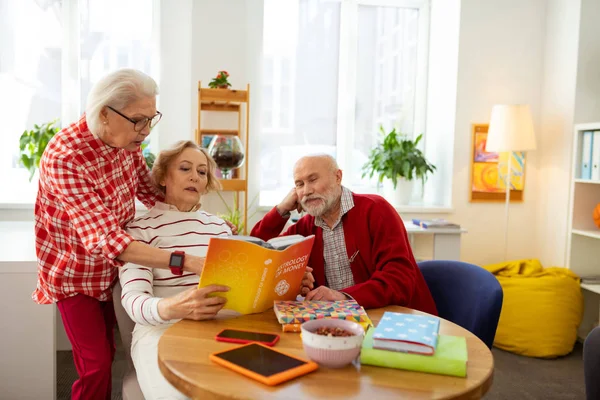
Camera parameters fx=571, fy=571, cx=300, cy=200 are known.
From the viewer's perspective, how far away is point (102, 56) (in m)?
4.05

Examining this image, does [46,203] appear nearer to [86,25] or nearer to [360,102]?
[86,25]

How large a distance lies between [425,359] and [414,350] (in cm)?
3

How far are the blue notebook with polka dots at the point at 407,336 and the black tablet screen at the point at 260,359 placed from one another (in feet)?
0.61

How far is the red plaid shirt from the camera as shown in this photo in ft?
5.31

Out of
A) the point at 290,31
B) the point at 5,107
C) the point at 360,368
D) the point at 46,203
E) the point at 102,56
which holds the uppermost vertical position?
the point at 290,31

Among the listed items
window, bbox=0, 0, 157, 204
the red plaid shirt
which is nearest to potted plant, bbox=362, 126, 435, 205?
window, bbox=0, 0, 157, 204

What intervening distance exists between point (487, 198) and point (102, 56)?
9.77 feet

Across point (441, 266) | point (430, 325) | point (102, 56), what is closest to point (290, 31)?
point (102, 56)

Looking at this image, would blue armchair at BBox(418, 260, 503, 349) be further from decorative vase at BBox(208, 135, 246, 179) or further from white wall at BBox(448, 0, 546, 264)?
white wall at BBox(448, 0, 546, 264)

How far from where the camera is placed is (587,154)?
3486mm

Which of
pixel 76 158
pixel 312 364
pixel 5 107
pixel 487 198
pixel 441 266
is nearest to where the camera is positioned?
pixel 312 364

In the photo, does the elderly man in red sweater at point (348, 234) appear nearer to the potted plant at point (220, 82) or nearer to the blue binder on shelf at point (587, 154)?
the potted plant at point (220, 82)

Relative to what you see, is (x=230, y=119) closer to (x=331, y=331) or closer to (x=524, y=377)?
(x=524, y=377)

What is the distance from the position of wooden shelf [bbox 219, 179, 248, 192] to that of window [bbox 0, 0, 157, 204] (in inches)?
51.4
